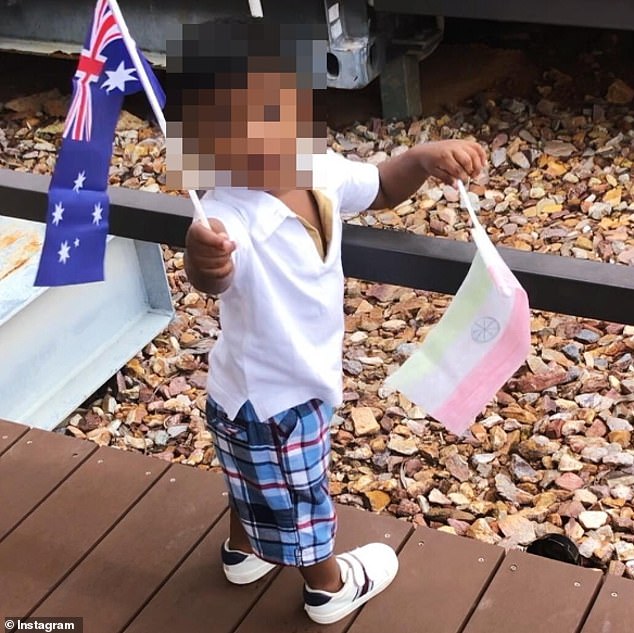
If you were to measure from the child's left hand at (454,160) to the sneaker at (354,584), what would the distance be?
2.52ft

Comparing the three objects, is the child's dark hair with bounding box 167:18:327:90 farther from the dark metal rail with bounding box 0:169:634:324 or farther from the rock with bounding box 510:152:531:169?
the rock with bounding box 510:152:531:169

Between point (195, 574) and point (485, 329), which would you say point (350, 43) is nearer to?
point (195, 574)

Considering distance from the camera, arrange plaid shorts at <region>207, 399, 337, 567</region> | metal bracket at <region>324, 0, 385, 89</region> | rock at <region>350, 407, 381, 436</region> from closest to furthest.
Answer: plaid shorts at <region>207, 399, 337, 567</region>, rock at <region>350, 407, 381, 436</region>, metal bracket at <region>324, 0, 385, 89</region>

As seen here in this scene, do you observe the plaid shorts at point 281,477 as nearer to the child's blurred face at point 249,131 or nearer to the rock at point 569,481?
the child's blurred face at point 249,131

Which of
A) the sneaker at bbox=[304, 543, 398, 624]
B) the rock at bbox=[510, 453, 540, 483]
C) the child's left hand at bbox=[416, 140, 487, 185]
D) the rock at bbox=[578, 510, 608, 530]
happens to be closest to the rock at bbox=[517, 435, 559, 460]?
the rock at bbox=[510, 453, 540, 483]

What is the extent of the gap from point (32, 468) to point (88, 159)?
3.67 feet

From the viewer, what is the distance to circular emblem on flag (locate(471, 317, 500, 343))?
1.65 metres

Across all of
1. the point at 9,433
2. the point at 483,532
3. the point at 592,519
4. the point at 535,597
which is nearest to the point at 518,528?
the point at 483,532

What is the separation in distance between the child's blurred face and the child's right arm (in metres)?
0.07

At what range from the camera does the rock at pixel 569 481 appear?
2893mm

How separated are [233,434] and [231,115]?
57cm

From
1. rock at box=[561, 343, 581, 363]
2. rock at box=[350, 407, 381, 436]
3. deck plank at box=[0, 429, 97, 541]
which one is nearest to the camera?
deck plank at box=[0, 429, 97, 541]

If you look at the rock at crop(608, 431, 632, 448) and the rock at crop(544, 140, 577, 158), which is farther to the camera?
the rock at crop(544, 140, 577, 158)

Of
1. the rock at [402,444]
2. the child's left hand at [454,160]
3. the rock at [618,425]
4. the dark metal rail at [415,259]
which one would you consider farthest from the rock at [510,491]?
the child's left hand at [454,160]
